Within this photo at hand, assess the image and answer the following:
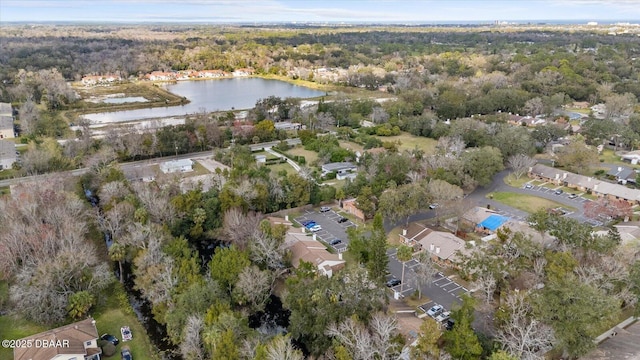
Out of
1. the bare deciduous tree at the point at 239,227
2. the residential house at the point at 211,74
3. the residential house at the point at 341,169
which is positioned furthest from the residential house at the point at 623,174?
the residential house at the point at 211,74

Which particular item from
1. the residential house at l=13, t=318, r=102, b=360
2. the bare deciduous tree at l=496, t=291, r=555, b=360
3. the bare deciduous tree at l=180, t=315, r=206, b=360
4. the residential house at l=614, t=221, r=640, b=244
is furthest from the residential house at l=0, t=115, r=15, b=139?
the residential house at l=614, t=221, r=640, b=244

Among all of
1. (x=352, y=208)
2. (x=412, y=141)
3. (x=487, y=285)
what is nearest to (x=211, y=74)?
(x=412, y=141)

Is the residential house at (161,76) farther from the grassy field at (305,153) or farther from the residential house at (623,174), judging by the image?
the residential house at (623,174)

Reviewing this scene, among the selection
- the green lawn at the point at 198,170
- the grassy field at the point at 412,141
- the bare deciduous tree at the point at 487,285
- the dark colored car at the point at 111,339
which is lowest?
the dark colored car at the point at 111,339

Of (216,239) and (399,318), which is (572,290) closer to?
(399,318)

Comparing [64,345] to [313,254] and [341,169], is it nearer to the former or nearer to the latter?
[313,254]

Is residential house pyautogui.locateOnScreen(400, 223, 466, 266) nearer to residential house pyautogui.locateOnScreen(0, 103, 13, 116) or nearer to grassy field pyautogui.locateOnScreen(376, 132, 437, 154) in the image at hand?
grassy field pyautogui.locateOnScreen(376, 132, 437, 154)

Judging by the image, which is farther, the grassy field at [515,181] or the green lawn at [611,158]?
the green lawn at [611,158]
